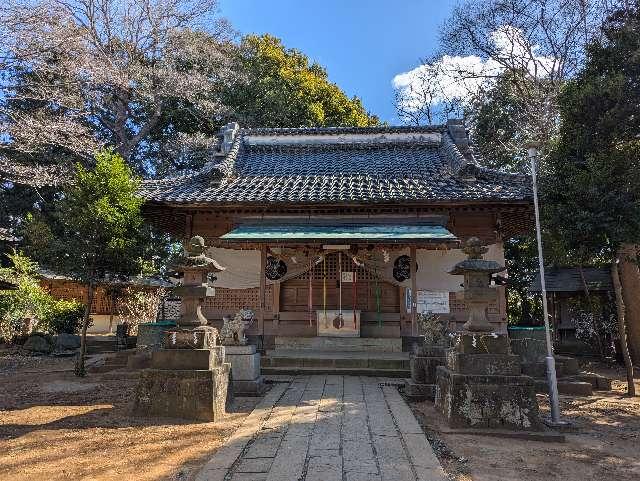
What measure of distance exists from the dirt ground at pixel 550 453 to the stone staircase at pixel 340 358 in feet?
8.34

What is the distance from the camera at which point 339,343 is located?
1148cm

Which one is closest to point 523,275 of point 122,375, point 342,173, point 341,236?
point 342,173

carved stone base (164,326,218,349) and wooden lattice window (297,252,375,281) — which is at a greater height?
wooden lattice window (297,252,375,281)

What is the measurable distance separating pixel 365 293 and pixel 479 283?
593cm

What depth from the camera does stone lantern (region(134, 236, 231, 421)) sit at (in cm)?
626

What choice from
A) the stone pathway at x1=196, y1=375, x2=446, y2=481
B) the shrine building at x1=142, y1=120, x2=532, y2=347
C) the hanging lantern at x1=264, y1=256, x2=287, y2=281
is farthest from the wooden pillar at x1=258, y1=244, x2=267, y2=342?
the stone pathway at x1=196, y1=375, x2=446, y2=481

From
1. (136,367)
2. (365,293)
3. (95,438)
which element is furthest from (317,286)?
(95,438)

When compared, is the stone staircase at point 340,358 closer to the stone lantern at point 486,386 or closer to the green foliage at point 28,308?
the stone lantern at point 486,386

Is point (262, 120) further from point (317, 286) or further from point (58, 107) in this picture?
point (317, 286)

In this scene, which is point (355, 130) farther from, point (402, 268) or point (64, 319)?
point (64, 319)

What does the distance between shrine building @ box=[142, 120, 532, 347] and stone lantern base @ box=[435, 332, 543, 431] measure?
4407mm

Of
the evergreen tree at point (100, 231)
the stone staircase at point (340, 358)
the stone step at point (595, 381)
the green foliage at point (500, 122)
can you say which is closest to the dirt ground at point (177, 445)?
the stone step at point (595, 381)

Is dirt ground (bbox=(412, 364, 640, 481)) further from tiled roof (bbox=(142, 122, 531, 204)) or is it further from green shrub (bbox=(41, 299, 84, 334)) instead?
green shrub (bbox=(41, 299, 84, 334))

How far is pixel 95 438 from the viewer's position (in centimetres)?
553
